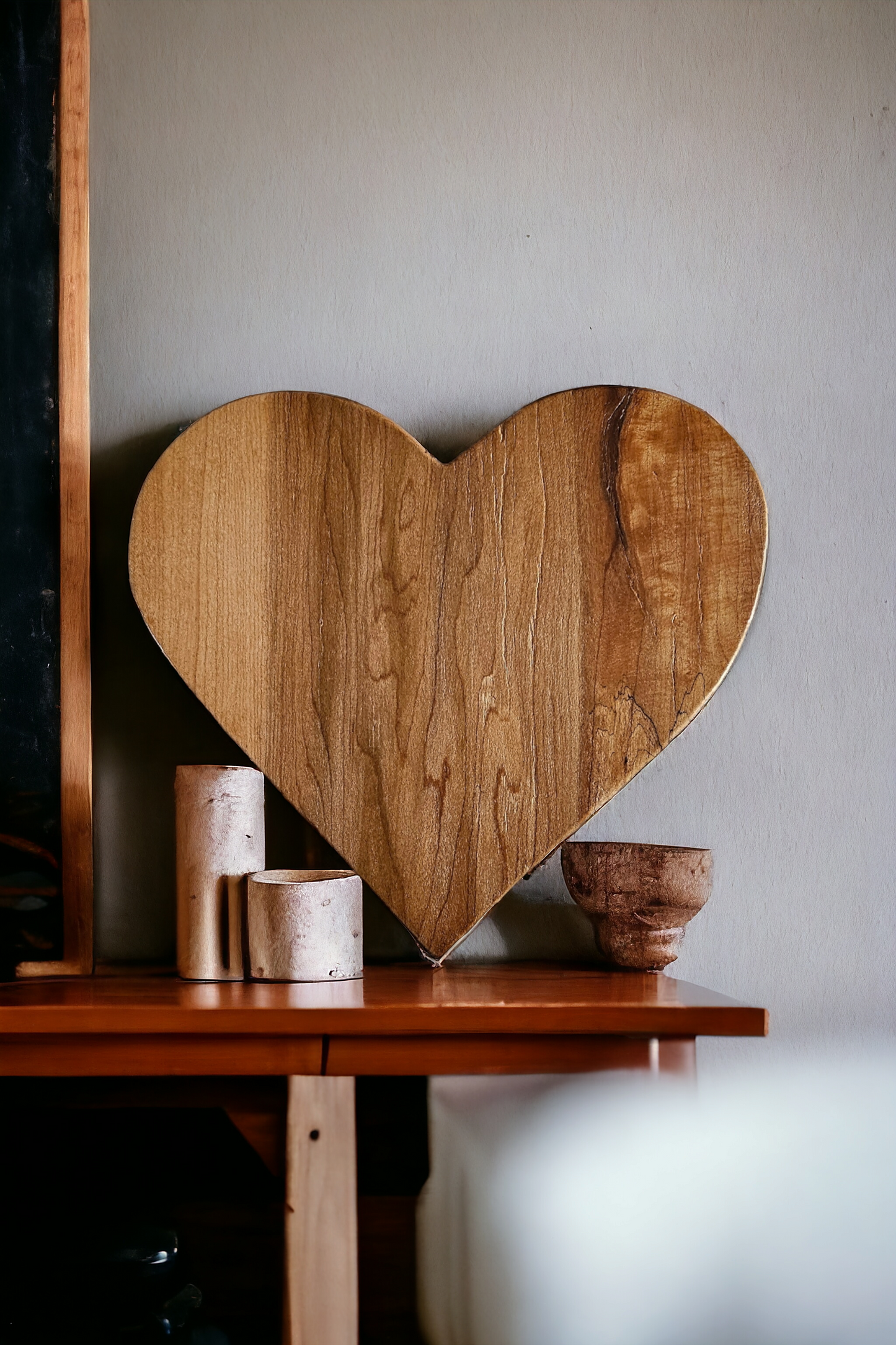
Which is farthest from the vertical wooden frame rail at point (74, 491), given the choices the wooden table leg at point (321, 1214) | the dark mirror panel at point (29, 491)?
the wooden table leg at point (321, 1214)

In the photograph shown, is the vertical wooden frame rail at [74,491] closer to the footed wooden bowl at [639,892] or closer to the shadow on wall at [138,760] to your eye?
the shadow on wall at [138,760]

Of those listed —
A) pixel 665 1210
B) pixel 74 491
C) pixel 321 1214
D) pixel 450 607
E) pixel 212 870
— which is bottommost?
pixel 665 1210

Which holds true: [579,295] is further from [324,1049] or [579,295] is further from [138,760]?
[324,1049]

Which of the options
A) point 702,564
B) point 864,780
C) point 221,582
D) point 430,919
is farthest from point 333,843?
point 864,780

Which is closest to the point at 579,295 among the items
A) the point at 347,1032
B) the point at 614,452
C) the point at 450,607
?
the point at 614,452

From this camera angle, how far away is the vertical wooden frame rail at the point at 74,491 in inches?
41.8

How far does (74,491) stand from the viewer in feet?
3.55

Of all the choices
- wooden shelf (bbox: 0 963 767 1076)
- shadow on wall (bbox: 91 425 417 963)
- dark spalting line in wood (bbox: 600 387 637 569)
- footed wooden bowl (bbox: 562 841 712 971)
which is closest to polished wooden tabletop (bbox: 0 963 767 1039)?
wooden shelf (bbox: 0 963 767 1076)

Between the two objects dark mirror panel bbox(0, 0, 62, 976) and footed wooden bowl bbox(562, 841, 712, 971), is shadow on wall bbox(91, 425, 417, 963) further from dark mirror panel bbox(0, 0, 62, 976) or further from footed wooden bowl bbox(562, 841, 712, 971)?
footed wooden bowl bbox(562, 841, 712, 971)

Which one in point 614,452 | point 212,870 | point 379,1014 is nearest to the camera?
point 379,1014

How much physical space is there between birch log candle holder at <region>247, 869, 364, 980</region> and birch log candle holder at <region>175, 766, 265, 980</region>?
0.09ft

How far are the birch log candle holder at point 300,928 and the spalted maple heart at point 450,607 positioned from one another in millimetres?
109

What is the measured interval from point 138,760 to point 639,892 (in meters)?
0.55

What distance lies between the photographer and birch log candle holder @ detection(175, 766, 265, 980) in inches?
37.6
